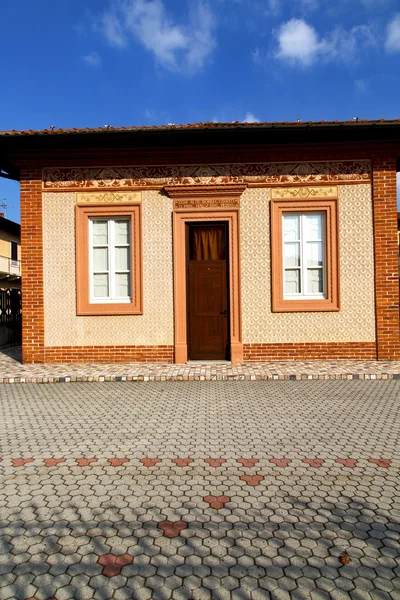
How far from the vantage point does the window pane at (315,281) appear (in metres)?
9.85

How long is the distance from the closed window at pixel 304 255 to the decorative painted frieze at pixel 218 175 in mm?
551

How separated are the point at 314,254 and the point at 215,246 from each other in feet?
7.42

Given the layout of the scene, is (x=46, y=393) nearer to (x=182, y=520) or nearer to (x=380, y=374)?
(x=182, y=520)

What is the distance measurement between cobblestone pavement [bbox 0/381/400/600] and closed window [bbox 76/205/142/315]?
13.3 feet

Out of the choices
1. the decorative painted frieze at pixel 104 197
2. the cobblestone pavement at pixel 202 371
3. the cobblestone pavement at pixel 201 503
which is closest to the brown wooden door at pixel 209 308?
the cobblestone pavement at pixel 202 371

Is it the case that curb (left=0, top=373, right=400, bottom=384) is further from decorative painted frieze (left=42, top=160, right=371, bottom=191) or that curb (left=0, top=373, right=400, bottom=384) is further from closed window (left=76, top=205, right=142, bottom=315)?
decorative painted frieze (left=42, top=160, right=371, bottom=191)

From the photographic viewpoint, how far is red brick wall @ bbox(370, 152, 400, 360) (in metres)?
9.47

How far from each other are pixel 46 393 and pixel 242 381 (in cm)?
343

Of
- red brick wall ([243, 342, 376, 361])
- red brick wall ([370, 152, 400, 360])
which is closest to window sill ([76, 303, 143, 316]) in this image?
red brick wall ([243, 342, 376, 361])

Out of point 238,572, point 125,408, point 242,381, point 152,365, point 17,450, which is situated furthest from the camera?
point 152,365

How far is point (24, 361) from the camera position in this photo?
9.78m

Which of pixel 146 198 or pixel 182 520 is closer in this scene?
pixel 182 520

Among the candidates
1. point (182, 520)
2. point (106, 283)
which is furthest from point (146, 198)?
point (182, 520)

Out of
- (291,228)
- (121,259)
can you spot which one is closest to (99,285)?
(121,259)
